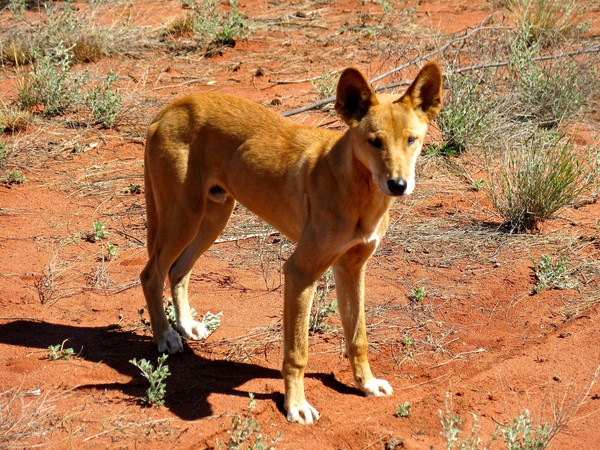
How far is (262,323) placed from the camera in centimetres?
575

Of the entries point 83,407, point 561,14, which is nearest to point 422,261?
point 83,407

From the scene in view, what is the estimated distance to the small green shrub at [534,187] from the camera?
6898mm

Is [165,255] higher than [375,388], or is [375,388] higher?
[165,255]

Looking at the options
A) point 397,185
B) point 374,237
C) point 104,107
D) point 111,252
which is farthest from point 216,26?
point 397,185

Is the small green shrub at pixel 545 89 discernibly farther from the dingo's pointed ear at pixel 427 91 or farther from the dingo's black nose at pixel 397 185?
the dingo's black nose at pixel 397 185

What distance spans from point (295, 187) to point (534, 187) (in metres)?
2.95

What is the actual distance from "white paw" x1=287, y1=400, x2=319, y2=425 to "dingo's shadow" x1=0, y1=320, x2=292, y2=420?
0.50ft

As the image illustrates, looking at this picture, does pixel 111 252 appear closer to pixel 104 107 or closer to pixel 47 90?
pixel 104 107

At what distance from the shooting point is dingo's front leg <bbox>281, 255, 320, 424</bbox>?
4504 mm

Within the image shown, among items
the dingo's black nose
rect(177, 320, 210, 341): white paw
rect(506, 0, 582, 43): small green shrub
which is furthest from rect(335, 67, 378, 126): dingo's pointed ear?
rect(506, 0, 582, 43): small green shrub

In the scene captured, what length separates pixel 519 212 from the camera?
6984 millimetres

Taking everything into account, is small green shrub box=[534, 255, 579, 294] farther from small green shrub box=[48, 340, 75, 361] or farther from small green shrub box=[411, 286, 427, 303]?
small green shrub box=[48, 340, 75, 361]

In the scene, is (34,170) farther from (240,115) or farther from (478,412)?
(478,412)

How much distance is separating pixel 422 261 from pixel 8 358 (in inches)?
127
